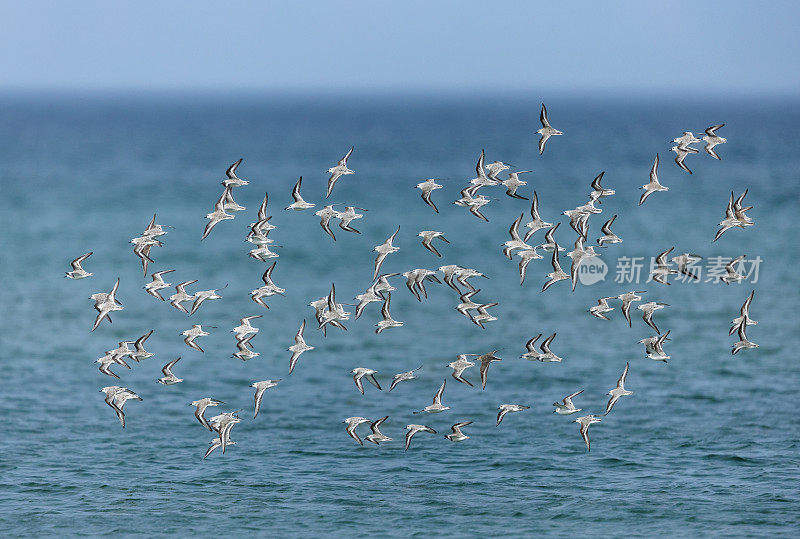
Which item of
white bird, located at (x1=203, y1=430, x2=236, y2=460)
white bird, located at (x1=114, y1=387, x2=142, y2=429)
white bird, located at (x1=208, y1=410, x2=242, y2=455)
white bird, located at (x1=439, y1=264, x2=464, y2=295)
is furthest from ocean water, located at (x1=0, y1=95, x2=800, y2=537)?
white bird, located at (x1=439, y1=264, x2=464, y2=295)

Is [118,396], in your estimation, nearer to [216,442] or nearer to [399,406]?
[216,442]

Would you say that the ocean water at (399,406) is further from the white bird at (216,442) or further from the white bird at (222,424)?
the white bird at (222,424)

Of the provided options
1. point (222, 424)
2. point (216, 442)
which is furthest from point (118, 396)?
point (216, 442)

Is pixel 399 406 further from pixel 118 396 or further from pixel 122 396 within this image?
pixel 122 396

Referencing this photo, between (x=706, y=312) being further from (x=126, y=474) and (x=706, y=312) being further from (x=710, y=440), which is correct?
(x=126, y=474)

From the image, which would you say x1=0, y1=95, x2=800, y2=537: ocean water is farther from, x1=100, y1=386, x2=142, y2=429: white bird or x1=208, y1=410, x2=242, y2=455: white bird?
x1=100, y1=386, x2=142, y2=429: white bird

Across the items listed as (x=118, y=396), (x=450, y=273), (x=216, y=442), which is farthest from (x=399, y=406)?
(x=118, y=396)

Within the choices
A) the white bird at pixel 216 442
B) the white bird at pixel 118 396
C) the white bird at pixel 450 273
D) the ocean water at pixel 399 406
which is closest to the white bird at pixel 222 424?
the white bird at pixel 216 442

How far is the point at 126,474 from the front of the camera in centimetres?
4744

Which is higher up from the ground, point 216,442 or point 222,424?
point 222,424

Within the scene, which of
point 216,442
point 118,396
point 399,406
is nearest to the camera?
point 118,396

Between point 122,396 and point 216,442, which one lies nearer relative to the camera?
point 122,396

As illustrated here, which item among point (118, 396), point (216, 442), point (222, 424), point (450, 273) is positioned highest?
point (450, 273)

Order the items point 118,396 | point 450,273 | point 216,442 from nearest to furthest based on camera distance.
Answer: point 450,273
point 118,396
point 216,442
